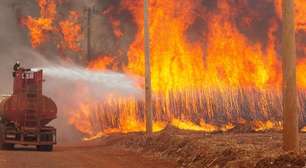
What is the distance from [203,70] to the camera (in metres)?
45.6

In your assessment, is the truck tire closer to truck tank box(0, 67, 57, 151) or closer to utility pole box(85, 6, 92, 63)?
truck tank box(0, 67, 57, 151)

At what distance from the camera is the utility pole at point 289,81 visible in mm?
15070

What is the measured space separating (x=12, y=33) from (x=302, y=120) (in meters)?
27.1

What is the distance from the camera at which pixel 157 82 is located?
44.4m

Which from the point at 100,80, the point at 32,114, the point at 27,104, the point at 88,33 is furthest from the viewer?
the point at 88,33

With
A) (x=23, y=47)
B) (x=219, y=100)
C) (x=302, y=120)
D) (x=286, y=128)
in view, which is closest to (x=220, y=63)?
(x=219, y=100)

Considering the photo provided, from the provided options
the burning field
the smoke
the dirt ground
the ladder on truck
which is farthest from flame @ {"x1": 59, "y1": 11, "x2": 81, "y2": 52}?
the dirt ground

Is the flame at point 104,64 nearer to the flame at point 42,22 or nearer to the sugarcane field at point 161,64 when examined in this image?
the sugarcane field at point 161,64

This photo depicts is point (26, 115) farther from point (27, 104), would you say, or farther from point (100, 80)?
point (100, 80)

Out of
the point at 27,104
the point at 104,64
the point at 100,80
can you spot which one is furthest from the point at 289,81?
the point at 104,64

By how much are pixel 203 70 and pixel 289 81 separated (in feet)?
99.5

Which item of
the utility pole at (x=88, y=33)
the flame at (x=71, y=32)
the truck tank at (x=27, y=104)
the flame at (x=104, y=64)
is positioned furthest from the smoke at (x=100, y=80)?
the truck tank at (x=27, y=104)

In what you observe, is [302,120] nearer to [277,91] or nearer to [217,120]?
[277,91]

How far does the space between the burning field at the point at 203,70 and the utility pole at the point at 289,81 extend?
27.4 metres
